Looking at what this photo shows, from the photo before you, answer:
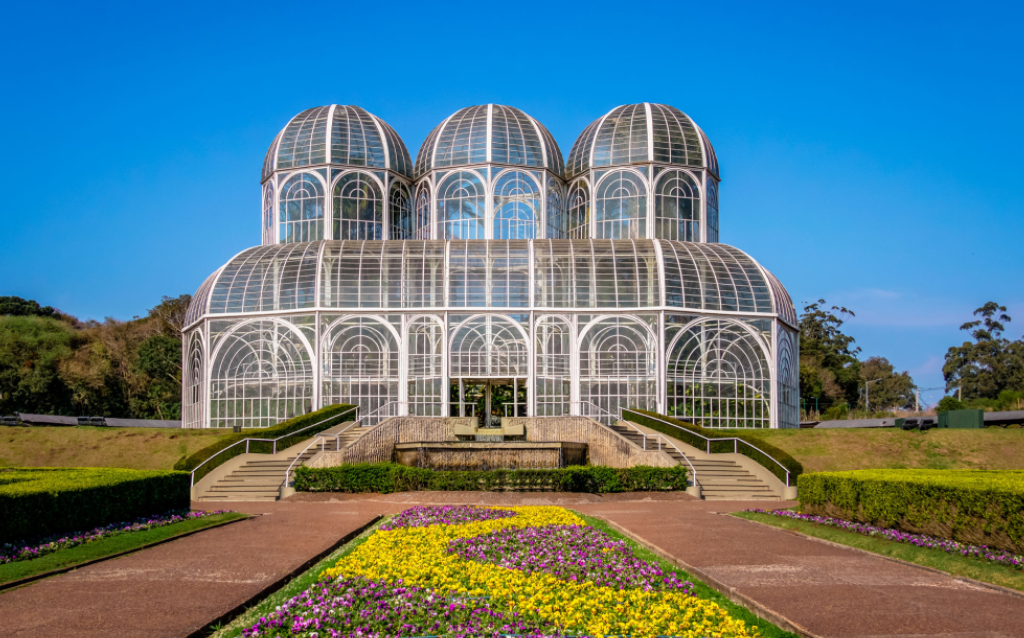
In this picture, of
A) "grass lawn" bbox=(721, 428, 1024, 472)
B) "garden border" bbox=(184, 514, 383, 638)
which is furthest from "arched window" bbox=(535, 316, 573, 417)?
"garden border" bbox=(184, 514, 383, 638)

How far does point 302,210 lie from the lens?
49188 mm

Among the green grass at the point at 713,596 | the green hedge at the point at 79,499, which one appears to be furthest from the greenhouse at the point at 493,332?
the green grass at the point at 713,596

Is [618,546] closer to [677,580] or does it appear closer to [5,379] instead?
[677,580]

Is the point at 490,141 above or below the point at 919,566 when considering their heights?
above

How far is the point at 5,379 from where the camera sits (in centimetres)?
6047

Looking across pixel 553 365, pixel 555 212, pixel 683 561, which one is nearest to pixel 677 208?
pixel 555 212

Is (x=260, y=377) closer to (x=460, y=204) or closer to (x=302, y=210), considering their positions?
(x=302, y=210)

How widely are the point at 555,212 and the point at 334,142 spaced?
1248cm

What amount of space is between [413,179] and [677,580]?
42022mm

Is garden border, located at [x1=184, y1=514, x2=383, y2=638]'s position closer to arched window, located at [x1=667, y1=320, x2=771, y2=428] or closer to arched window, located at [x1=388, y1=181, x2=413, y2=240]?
arched window, located at [x1=667, y1=320, x2=771, y2=428]

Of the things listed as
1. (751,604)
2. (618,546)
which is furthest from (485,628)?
(618,546)

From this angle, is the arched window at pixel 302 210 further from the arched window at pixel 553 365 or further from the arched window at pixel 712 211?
the arched window at pixel 712 211

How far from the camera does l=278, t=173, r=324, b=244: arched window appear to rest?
48938 millimetres

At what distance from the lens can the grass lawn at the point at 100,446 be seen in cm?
3447
